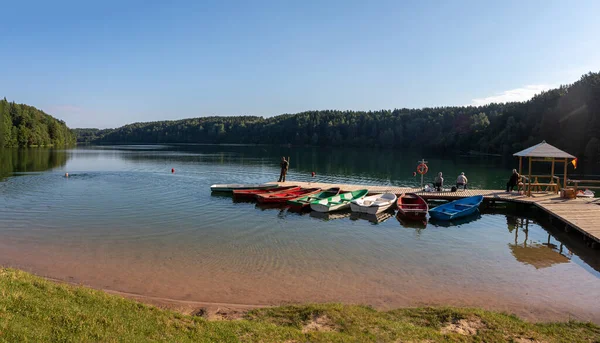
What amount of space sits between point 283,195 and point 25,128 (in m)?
117

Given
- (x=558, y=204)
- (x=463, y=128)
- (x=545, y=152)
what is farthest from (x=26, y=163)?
(x=463, y=128)

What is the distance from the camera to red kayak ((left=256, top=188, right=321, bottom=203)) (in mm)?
25422

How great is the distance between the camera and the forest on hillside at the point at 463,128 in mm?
71875

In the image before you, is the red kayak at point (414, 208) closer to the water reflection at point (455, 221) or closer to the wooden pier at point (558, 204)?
the water reflection at point (455, 221)

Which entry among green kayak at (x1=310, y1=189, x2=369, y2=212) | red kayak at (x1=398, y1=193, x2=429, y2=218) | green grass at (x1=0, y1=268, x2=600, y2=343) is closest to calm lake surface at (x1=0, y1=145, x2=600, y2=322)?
green kayak at (x1=310, y1=189, x2=369, y2=212)

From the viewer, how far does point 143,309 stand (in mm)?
7500

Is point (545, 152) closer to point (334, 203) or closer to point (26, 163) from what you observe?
point (334, 203)

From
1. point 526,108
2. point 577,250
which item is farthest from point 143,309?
point 526,108

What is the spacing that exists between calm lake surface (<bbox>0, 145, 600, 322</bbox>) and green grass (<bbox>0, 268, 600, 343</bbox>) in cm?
160

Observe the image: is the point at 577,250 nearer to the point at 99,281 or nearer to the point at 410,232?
the point at 410,232

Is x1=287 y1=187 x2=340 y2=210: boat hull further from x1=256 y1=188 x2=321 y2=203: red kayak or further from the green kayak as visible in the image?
the green kayak

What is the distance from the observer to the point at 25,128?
4382 inches

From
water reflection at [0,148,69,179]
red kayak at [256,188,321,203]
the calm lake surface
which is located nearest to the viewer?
the calm lake surface

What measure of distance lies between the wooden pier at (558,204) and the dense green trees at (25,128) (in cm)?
11006
